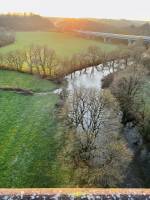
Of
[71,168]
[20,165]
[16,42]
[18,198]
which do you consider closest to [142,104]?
[71,168]

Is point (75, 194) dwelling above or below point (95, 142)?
above

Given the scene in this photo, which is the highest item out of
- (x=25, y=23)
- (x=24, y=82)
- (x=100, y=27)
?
(x=25, y=23)

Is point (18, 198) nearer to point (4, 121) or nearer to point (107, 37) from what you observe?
point (4, 121)

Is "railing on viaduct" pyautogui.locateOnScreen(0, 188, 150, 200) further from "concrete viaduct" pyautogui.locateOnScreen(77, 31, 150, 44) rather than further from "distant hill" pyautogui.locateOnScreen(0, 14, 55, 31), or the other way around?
"distant hill" pyautogui.locateOnScreen(0, 14, 55, 31)

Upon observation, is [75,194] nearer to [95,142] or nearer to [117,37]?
[95,142]

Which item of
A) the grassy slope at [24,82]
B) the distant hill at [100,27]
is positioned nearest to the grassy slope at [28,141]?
the grassy slope at [24,82]

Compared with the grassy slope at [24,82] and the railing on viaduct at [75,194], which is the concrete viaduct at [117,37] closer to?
the grassy slope at [24,82]

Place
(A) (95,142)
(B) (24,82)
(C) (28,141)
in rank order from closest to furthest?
1. (A) (95,142)
2. (C) (28,141)
3. (B) (24,82)

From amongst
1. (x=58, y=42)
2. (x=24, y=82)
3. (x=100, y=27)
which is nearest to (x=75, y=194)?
(x=24, y=82)
